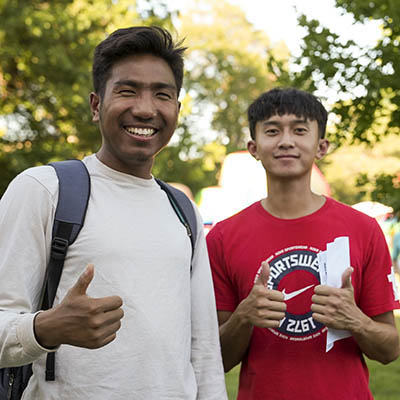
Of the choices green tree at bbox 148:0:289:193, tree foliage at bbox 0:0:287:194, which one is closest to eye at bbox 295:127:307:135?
tree foliage at bbox 0:0:287:194

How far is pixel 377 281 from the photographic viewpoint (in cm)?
279

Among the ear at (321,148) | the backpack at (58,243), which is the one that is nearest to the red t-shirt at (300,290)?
the ear at (321,148)

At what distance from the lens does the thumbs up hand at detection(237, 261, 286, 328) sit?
258cm

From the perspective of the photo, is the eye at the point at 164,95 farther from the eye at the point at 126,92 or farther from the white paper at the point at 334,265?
the white paper at the point at 334,265

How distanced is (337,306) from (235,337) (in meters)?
0.50

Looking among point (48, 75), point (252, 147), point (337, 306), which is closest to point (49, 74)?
point (48, 75)

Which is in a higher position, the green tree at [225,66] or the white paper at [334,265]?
the green tree at [225,66]

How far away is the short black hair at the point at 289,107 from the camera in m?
3.14

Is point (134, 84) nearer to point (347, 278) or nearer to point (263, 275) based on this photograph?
point (263, 275)

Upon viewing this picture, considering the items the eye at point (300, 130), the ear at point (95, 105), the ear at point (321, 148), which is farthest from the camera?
the ear at point (321, 148)

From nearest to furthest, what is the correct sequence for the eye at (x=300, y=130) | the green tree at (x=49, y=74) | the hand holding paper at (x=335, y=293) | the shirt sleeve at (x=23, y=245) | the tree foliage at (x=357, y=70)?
the shirt sleeve at (x=23, y=245), the hand holding paper at (x=335, y=293), the eye at (x=300, y=130), the tree foliage at (x=357, y=70), the green tree at (x=49, y=74)

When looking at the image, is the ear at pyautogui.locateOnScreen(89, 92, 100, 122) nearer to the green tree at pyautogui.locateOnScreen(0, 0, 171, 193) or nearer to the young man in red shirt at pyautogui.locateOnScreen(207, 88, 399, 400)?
the young man in red shirt at pyautogui.locateOnScreen(207, 88, 399, 400)

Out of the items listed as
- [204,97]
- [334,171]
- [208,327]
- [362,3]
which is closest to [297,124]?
[208,327]

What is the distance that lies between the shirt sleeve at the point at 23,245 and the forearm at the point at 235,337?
0.98 m
